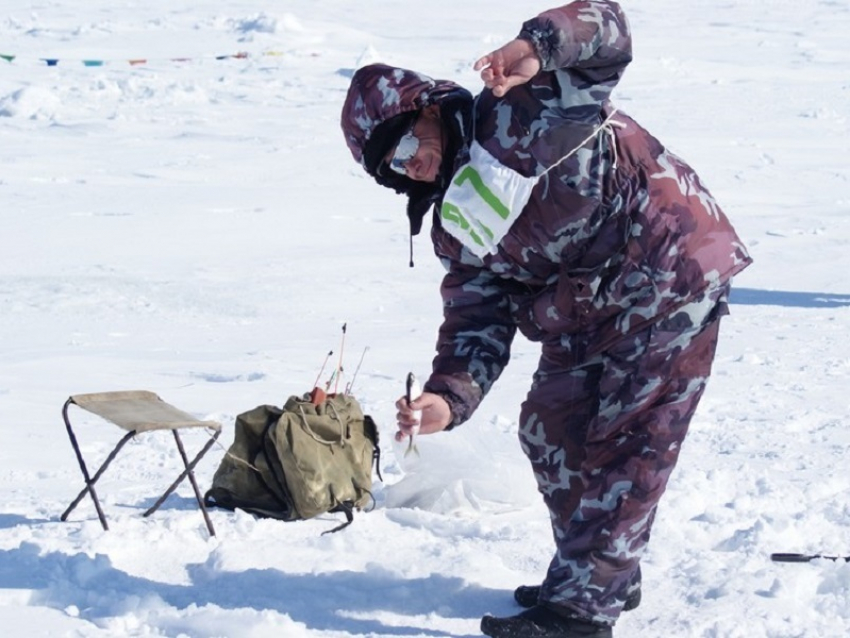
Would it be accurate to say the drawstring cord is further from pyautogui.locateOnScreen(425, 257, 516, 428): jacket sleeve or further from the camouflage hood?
pyautogui.locateOnScreen(425, 257, 516, 428): jacket sleeve

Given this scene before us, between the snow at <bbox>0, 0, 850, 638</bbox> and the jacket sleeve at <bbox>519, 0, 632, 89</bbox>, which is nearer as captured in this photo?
the jacket sleeve at <bbox>519, 0, 632, 89</bbox>

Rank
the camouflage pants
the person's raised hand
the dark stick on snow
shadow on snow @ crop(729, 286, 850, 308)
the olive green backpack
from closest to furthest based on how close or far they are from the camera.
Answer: the person's raised hand, the camouflage pants, the dark stick on snow, the olive green backpack, shadow on snow @ crop(729, 286, 850, 308)

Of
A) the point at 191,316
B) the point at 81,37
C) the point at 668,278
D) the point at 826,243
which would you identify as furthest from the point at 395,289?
the point at 81,37

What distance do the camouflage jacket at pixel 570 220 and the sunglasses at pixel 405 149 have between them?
0.07 metres

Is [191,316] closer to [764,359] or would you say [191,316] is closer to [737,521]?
[764,359]

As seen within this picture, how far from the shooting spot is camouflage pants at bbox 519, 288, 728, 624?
3133 mm

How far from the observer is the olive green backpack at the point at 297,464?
4246 millimetres

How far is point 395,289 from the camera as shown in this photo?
31.8ft

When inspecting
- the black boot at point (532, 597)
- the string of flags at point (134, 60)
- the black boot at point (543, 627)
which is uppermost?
the black boot at point (543, 627)

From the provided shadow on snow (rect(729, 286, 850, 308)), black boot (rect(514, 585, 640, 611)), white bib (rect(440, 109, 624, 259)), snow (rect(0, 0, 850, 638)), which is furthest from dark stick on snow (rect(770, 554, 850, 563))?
shadow on snow (rect(729, 286, 850, 308))

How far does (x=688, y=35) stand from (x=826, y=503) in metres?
24.9

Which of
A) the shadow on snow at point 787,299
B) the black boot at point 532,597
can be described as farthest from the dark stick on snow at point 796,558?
the shadow on snow at point 787,299

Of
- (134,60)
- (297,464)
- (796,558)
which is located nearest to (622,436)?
(796,558)

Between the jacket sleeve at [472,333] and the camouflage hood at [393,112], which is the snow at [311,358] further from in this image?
the camouflage hood at [393,112]
